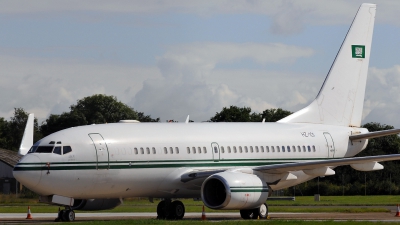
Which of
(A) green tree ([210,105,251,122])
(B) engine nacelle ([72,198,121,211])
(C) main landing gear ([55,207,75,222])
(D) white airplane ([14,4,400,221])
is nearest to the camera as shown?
(D) white airplane ([14,4,400,221])

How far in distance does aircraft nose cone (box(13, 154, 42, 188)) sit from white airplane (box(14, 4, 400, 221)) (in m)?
0.04

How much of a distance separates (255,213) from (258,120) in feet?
227

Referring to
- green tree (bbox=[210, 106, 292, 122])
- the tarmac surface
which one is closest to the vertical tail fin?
the tarmac surface

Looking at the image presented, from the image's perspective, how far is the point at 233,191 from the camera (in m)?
34.7

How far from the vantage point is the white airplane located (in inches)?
1324

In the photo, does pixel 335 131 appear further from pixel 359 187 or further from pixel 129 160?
pixel 359 187

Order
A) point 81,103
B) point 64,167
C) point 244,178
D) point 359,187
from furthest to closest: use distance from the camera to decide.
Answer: point 81,103 → point 359,187 → point 244,178 → point 64,167

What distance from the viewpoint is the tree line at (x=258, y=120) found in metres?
74.1

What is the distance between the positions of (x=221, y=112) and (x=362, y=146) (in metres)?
63.3

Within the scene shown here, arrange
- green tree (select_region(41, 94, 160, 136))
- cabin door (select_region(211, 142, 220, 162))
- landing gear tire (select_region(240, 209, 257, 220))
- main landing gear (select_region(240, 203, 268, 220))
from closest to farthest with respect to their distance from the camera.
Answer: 1. main landing gear (select_region(240, 203, 268, 220))
2. landing gear tire (select_region(240, 209, 257, 220))
3. cabin door (select_region(211, 142, 220, 162))
4. green tree (select_region(41, 94, 160, 136))

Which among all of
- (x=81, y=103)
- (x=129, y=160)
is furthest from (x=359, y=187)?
(x=81, y=103)

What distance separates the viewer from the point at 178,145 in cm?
3675

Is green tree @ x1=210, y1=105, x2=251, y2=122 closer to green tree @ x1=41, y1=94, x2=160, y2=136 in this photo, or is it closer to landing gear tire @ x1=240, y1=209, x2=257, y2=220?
green tree @ x1=41, y1=94, x2=160, y2=136

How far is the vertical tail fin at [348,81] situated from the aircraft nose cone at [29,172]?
55.4 ft
